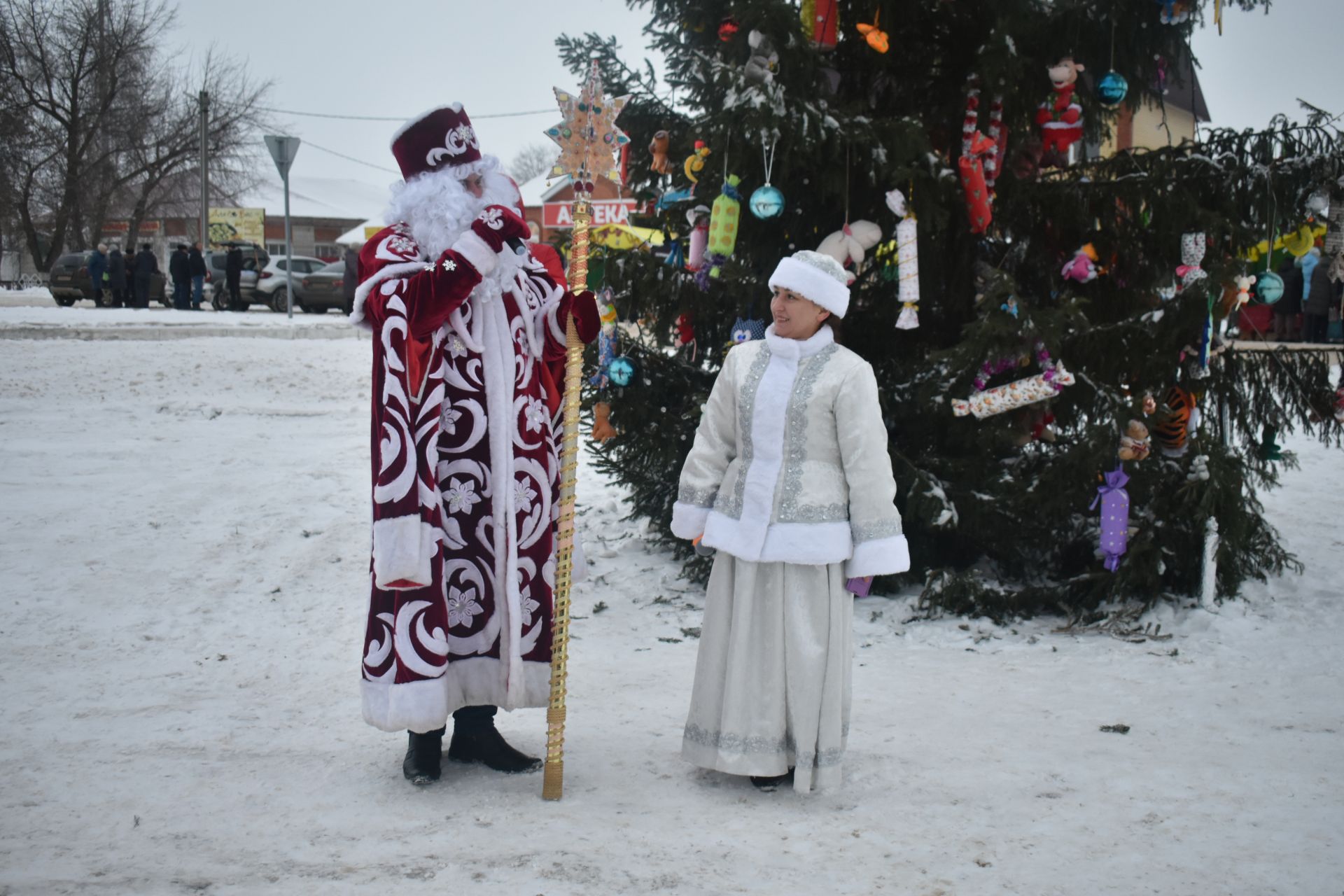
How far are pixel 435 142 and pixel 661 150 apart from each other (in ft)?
8.12

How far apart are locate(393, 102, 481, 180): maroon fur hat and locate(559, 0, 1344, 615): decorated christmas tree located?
176 centimetres

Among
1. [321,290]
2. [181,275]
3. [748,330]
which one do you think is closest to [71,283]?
[181,275]

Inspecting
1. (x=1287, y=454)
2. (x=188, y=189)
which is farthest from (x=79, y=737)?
(x=188, y=189)

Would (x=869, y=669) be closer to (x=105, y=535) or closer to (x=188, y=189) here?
(x=105, y=535)

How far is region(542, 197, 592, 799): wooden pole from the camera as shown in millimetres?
3650

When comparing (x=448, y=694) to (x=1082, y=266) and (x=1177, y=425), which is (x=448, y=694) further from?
(x=1177, y=425)

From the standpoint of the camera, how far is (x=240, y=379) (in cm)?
1166

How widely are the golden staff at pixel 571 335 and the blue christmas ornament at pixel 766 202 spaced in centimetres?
143

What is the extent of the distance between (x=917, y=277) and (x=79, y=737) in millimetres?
4076

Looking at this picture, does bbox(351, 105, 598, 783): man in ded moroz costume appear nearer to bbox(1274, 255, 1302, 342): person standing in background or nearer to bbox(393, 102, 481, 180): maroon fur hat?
bbox(393, 102, 481, 180): maroon fur hat

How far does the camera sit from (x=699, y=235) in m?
5.86

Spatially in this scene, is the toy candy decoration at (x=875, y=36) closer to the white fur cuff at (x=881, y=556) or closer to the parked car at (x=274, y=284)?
the white fur cuff at (x=881, y=556)

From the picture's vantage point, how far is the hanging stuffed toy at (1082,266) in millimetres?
5715

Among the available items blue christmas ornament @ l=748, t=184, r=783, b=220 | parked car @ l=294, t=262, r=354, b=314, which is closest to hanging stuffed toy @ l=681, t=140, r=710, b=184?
blue christmas ornament @ l=748, t=184, r=783, b=220
